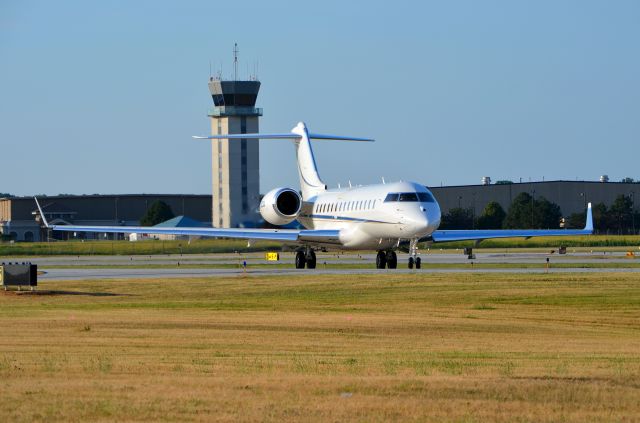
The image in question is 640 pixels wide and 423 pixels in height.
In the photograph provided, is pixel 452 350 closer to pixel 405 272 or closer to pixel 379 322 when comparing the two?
pixel 379 322

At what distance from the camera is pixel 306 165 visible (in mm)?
62906

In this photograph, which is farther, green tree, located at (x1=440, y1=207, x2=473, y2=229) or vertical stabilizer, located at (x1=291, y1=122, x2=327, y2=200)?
green tree, located at (x1=440, y1=207, x2=473, y2=229)

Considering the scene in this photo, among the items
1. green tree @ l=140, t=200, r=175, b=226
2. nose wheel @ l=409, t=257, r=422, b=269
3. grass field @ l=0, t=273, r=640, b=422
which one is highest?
green tree @ l=140, t=200, r=175, b=226

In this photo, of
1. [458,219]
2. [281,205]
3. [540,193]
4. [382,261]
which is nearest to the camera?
[382,261]

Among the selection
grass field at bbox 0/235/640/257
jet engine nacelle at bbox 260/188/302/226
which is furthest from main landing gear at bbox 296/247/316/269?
grass field at bbox 0/235/640/257

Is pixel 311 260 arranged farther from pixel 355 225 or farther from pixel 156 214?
pixel 156 214

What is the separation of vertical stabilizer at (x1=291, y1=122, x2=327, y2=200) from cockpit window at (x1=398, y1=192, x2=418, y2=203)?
45.4 feet

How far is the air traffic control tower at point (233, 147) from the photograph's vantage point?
13525cm

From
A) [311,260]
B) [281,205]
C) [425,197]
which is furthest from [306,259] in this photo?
[425,197]

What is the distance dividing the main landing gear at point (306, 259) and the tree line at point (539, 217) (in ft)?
223

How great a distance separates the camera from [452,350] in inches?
793

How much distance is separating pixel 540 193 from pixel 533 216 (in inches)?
585

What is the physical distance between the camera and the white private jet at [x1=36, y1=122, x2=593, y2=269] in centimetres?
4778

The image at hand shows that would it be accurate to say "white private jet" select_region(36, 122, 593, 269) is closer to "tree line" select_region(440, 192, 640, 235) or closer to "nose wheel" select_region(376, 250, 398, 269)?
"nose wheel" select_region(376, 250, 398, 269)
